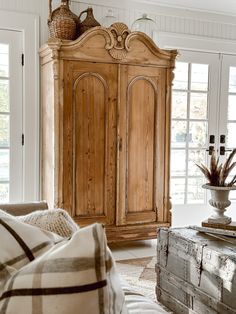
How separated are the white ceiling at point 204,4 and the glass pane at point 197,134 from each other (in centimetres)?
124

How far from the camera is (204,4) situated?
4.08 meters

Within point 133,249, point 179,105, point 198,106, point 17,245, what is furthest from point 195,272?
point 198,106

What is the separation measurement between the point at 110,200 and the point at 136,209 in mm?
279

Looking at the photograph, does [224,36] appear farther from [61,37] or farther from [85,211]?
[85,211]

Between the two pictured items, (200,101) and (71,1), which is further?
(200,101)

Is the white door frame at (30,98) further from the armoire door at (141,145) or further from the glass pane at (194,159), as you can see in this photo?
the glass pane at (194,159)

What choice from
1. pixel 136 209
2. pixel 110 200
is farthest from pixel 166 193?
pixel 110 200

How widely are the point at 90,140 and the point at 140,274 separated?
1185 millimetres

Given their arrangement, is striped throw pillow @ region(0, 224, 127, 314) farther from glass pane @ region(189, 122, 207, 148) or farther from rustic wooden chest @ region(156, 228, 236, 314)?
glass pane @ region(189, 122, 207, 148)

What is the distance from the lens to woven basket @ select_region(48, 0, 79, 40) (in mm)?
3299

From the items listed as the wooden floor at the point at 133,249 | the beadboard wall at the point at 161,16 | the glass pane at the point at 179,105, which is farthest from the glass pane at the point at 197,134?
the wooden floor at the point at 133,249

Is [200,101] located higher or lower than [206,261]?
higher

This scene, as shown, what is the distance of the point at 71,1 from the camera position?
3695mm

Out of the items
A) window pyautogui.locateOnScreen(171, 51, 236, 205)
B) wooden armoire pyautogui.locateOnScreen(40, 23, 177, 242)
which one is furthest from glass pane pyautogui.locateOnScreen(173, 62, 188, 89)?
wooden armoire pyautogui.locateOnScreen(40, 23, 177, 242)
